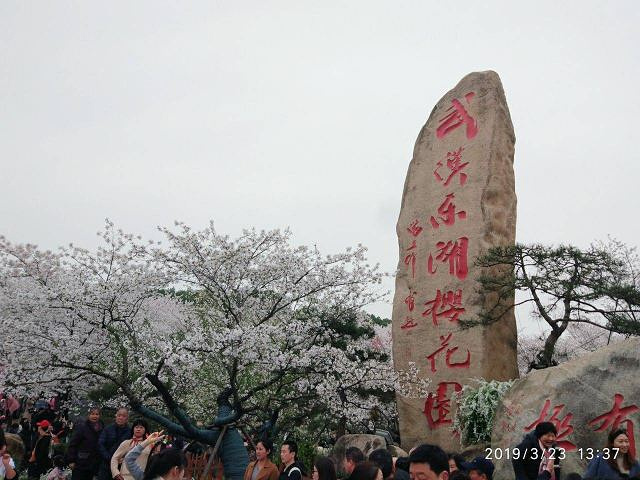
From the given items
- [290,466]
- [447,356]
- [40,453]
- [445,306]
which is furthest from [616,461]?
[40,453]

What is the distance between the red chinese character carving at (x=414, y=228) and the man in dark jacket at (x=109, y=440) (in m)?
6.87

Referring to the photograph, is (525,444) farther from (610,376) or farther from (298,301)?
(298,301)

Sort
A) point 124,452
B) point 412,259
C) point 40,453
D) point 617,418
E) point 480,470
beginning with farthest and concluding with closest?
point 412,259 < point 40,453 < point 617,418 < point 124,452 < point 480,470

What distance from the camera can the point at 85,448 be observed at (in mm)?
7027

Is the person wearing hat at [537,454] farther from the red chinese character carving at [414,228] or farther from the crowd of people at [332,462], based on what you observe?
the red chinese character carving at [414,228]

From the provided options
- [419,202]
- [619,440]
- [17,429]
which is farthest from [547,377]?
[17,429]

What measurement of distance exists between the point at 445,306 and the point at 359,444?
10.3 feet

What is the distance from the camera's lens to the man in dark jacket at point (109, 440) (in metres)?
6.94

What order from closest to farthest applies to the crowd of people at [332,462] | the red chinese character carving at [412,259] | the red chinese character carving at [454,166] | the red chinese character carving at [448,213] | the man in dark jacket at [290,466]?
the crowd of people at [332,462], the man in dark jacket at [290,466], the red chinese character carving at [448,213], the red chinese character carving at [454,166], the red chinese character carving at [412,259]

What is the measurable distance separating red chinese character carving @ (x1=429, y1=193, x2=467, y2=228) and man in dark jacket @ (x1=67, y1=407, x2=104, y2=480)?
7.17 metres

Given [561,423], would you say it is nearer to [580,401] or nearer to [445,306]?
[580,401]

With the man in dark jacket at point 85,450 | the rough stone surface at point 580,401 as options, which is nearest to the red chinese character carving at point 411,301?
the rough stone surface at point 580,401

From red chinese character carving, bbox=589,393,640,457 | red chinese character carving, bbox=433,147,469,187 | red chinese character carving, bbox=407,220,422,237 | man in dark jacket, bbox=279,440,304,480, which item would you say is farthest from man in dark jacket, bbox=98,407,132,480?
red chinese character carving, bbox=433,147,469,187

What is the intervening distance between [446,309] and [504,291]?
1.18 m
